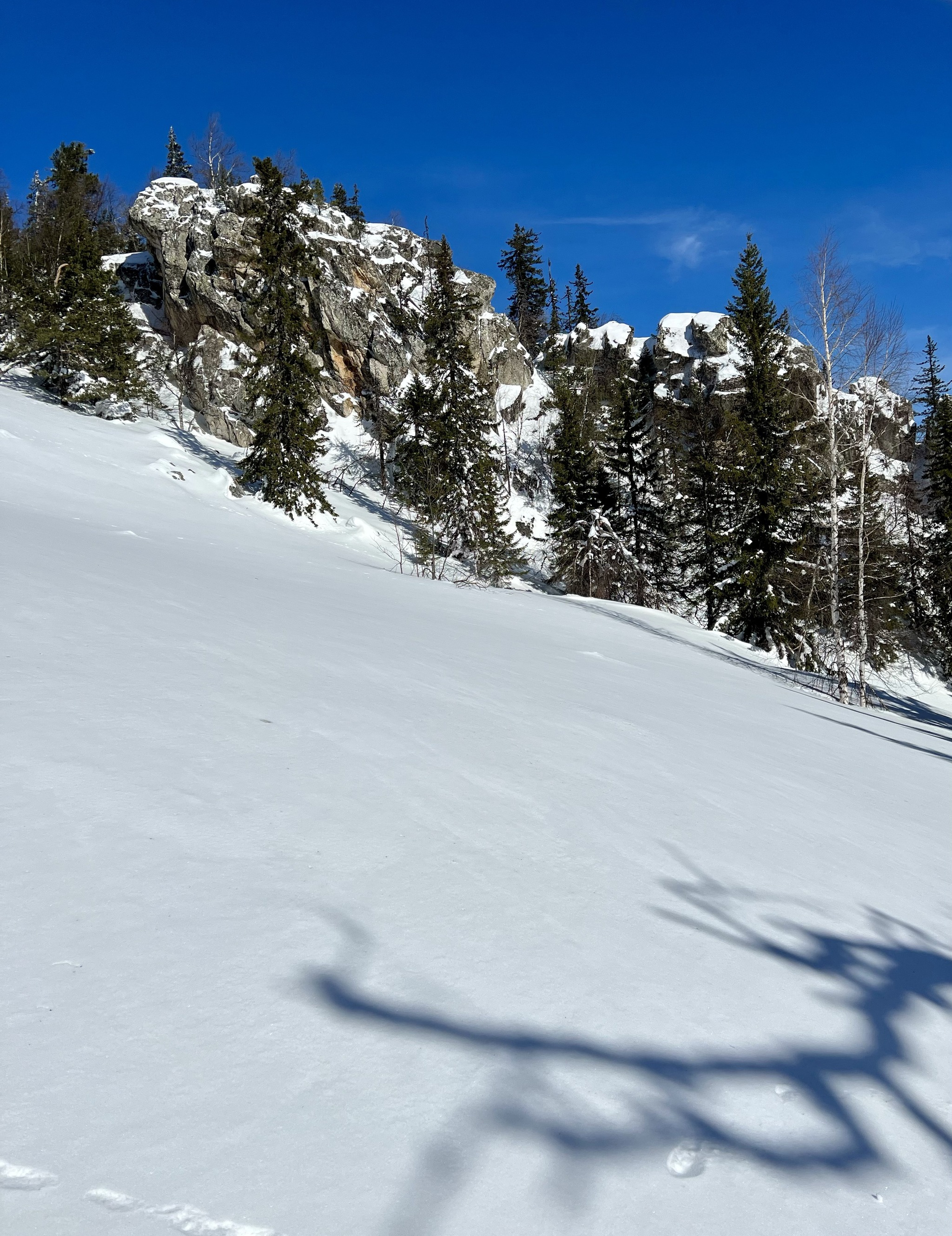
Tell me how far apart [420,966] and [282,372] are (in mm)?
23753

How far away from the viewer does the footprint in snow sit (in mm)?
1036

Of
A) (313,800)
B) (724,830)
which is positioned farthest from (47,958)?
(724,830)

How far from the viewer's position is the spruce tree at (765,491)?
845 inches

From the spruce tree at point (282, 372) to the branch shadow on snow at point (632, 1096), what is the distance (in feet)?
70.0

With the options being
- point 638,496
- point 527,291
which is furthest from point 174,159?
point 638,496

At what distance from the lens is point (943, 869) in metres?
3.49

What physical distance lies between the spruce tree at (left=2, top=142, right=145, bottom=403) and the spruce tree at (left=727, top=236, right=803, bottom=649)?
69.4 feet

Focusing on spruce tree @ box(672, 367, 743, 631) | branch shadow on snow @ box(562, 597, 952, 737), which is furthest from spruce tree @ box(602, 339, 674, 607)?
branch shadow on snow @ box(562, 597, 952, 737)

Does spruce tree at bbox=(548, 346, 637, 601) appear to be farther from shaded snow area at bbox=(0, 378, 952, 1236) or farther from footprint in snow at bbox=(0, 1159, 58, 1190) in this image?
footprint in snow at bbox=(0, 1159, 58, 1190)

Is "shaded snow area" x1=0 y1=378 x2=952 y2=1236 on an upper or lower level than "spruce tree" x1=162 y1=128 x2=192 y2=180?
lower

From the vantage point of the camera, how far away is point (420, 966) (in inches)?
67.2

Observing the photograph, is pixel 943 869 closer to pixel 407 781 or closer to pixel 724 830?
pixel 724 830

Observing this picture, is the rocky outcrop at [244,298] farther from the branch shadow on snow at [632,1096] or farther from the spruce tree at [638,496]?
the branch shadow on snow at [632,1096]

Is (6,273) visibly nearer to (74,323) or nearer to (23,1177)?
(74,323)
